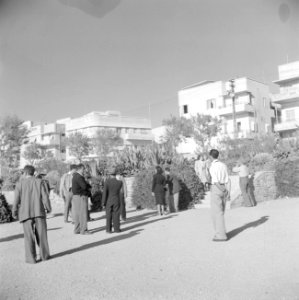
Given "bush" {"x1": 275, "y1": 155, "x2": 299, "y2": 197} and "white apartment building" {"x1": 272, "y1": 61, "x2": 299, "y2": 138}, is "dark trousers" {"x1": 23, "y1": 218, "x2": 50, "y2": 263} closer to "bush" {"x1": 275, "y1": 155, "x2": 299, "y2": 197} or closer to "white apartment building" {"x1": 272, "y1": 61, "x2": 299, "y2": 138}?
"bush" {"x1": 275, "y1": 155, "x2": 299, "y2": 197}

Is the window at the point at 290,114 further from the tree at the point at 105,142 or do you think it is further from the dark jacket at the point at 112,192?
the dark jacket at the point at 112,192

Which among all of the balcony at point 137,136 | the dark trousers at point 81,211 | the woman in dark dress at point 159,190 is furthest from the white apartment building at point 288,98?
the dark trousers at point 81,211

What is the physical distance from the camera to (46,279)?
6.16 meters

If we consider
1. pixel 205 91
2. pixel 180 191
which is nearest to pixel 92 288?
pixel 180 191

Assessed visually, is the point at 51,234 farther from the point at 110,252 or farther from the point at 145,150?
the point at 145,150

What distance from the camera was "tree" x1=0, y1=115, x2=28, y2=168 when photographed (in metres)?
46.5

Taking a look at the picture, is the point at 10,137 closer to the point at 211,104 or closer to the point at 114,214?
the point at 211,104

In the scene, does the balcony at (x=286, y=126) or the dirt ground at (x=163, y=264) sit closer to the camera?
the dirt ground at (x=163, y=264)

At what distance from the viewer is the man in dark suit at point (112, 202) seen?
10.5 m

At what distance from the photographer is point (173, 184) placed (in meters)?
14.5

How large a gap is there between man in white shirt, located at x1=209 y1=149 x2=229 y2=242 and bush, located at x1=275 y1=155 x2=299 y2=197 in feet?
29.2

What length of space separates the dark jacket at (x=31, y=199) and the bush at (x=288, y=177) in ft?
38.8

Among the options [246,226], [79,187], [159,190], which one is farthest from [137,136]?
[246,226]

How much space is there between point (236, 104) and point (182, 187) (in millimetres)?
42029
